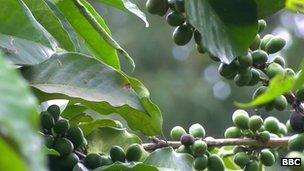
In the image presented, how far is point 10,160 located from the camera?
24 centimetres

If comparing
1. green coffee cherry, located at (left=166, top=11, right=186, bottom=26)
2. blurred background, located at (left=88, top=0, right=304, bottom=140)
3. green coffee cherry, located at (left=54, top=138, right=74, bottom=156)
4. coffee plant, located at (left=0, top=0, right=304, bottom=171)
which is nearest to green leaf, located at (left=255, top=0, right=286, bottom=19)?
coffee plant, located at (left=0, top=0, right=304, bottom=171)

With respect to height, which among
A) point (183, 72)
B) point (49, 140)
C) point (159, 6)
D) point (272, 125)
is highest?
point (159, 6)

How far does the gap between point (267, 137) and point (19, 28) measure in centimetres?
41

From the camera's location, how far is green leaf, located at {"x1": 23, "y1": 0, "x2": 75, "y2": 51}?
2.51ft

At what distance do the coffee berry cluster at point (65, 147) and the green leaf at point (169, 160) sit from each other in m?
0.03

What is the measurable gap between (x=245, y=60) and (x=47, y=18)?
27cm

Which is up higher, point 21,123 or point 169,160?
point 21,123

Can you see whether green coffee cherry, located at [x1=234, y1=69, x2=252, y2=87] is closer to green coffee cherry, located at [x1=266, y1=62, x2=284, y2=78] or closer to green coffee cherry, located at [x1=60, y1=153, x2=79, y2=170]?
green coffee cherry, located at [x1=266, y1=62, x2=284, y2=78]

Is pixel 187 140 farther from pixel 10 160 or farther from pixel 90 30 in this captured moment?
pixel 10 160

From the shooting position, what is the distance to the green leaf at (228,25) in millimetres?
807

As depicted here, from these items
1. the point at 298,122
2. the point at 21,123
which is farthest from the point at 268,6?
the point at 21,123

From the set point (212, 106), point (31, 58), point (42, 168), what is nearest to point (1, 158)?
point (42, 168)

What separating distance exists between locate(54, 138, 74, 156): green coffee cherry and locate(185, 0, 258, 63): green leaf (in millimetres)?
211

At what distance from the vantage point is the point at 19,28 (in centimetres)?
70
